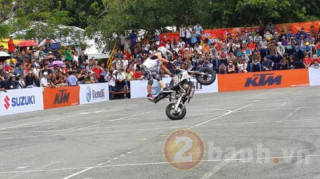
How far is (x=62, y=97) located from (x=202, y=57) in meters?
9.44

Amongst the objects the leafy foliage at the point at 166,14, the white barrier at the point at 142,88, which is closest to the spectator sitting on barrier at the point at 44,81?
the white barrier at the point at 142,88

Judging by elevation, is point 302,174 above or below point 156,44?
below

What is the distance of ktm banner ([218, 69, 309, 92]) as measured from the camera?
116ft

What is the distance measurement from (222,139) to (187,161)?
2.67 m

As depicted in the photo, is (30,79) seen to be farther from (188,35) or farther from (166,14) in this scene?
(166,14)

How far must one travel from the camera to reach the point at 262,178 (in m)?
9.27

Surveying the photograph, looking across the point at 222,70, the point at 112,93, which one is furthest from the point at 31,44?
the point at 222,70

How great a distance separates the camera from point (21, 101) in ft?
95.1

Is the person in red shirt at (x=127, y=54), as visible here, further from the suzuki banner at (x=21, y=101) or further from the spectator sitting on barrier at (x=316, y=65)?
the spectator sitting on barrier at (x=316, y=65)

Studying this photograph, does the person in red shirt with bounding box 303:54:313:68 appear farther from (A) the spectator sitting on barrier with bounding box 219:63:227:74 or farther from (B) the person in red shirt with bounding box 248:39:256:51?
(A) the spectator sitting on barrier with bounding box 219:63:227:74

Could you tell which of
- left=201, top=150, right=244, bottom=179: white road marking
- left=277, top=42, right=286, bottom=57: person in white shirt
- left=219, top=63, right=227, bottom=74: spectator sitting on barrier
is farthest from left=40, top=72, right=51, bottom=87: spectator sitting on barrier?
left=201, top=150, right=244, bottom=179: white road marking

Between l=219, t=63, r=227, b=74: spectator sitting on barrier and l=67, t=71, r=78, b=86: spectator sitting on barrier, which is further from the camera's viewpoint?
l=219, t=63, r=227, b=74: spectator sitting on barrier

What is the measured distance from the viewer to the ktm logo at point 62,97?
32031mm

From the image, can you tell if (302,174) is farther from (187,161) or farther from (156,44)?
(156,44)
